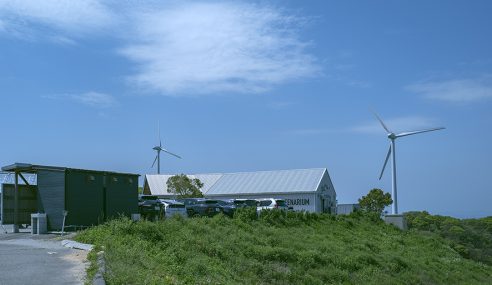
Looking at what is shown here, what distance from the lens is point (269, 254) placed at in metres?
21.9

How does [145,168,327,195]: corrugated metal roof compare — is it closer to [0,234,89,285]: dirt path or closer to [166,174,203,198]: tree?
[166,174,203,198]: tree

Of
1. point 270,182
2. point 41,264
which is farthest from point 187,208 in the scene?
point 270,182

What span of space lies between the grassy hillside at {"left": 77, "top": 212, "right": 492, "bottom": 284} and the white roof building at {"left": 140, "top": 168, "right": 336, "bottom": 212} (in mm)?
20416

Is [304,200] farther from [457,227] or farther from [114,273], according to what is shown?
[114,273]

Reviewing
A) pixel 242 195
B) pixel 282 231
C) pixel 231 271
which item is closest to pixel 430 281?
pixel 282 231

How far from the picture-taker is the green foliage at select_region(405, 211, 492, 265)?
151 ft

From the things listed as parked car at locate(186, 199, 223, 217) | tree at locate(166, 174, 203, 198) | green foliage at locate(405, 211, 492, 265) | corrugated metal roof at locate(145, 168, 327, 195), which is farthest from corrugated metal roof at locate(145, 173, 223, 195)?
parked car at locate(186, 199, 223, 217)

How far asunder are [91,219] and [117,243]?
13.7 metres

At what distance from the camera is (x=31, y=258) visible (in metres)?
15.6

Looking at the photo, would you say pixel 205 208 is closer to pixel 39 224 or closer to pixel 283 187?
pixel 39 224

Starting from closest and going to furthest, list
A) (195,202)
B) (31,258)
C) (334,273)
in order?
(31,258) → (334,273) → (195,202)

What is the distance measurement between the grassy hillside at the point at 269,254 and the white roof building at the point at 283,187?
20.4 meters

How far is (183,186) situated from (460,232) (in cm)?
3008

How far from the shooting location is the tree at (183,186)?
2559 inches
